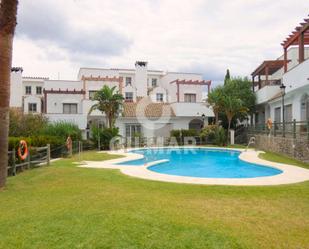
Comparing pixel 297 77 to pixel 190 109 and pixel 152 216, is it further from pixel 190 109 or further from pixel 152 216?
pixel 152 216

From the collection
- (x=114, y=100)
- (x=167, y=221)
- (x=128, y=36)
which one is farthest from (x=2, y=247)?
(x=114, y=100)

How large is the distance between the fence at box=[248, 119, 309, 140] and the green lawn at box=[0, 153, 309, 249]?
7979 millimetres

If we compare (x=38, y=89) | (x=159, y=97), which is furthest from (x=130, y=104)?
(x=38, y=89)

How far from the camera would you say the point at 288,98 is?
24.5m

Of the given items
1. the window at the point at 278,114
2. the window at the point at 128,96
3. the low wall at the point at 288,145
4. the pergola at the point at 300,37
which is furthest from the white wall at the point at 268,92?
the window at the point at 128,96

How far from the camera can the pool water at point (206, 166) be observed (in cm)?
1460

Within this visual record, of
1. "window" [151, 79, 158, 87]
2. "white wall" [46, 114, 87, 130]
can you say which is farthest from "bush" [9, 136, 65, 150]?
"window" [151, 79, 158, 87]

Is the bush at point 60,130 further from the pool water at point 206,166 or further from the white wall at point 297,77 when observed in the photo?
the white wall at point 297,77

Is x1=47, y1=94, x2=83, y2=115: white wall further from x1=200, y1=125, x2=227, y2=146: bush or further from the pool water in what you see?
x1=200, y1=125, x2=227, y2=146: bush

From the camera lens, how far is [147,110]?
35.4 metres

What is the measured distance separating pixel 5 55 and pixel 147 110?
26511mm

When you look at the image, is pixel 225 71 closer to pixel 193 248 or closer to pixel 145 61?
pixel 145 61

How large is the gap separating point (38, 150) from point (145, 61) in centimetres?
2822

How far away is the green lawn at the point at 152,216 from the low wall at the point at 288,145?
7238mm
